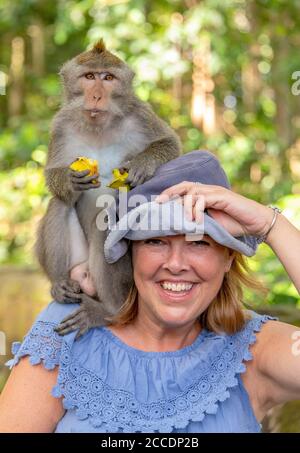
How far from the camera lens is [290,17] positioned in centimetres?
796

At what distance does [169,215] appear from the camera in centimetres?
212

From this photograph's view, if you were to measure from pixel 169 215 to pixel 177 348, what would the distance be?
507 millimetres

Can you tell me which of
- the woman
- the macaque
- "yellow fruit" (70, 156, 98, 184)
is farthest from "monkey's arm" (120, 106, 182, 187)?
the woman

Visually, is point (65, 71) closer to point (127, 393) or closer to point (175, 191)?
point (175, 191)

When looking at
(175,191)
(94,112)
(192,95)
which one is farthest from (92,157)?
(192,95)

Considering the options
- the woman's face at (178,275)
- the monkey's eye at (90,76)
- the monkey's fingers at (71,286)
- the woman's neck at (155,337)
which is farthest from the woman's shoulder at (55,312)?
the monkey's eye at (90,76)

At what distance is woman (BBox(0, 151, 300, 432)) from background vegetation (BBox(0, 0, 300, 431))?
9.06 feet

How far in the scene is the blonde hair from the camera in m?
2.40

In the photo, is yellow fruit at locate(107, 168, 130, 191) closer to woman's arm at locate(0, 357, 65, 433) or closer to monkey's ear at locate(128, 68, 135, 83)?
monkey's ear at locate(128, 68, 135, 83)

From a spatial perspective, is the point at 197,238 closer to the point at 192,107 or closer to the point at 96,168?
the point at 96,168

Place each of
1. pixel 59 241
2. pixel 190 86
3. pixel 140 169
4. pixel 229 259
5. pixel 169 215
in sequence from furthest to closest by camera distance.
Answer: pixel 190 86, pixel 59 241, pixel 140 169, pixel 229 259, pixel 169 215

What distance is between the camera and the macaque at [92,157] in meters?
2.82
